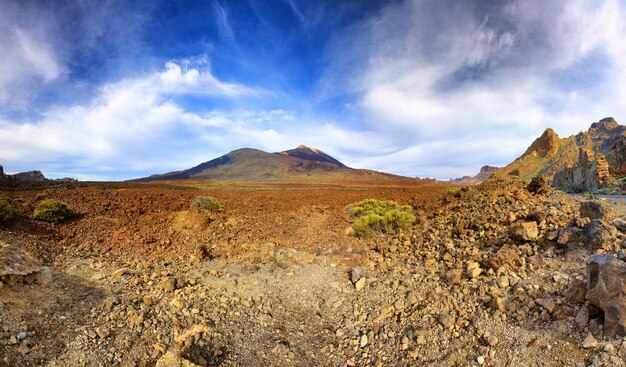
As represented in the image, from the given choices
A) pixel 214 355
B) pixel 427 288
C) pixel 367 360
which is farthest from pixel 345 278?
pixel 214 355

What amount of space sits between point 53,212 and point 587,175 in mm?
34885

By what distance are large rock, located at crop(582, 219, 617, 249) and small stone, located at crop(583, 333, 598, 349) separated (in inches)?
108

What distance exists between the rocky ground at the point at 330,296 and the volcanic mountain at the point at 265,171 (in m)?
66.8

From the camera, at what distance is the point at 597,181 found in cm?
2417

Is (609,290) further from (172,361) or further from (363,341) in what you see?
(172,361)

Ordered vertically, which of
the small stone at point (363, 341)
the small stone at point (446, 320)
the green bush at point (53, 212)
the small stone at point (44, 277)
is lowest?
the small stone at point (363, 341)

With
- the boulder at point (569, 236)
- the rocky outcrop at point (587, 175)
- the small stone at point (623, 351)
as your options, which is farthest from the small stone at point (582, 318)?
the rocky outcrop at point (587, 175)

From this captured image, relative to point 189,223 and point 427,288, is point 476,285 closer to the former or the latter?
point 427,288

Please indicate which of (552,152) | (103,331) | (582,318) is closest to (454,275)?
(582,318)

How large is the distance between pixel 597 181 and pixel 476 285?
26392 mm

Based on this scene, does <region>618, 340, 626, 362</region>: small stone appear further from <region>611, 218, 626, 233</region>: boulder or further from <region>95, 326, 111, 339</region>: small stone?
<region>95, 326, 111, 339</region>: small stone

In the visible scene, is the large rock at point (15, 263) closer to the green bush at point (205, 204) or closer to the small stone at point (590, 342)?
the green bush at point (205, 204)

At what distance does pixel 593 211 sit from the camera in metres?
7.32

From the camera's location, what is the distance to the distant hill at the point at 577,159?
83.1 ft
